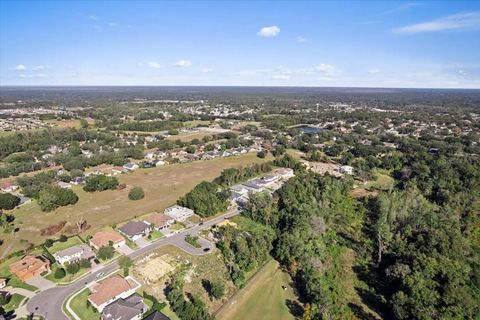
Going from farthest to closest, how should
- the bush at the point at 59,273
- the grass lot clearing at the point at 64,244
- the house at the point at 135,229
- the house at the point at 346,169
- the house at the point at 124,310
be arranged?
the house at the point at 346,169
the house at the point at 135,229
the grass lot clearing at the point at 64,244
the bush at the point at 59,273
the house at the point at 124,310

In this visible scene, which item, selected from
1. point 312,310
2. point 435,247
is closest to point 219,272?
point 312,310

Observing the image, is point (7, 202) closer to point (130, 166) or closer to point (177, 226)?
point (130, 166)

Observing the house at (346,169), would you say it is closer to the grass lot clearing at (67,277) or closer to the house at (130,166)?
the house at (130,166)

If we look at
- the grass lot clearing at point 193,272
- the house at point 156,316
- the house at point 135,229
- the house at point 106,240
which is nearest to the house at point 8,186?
the house at point 106,240

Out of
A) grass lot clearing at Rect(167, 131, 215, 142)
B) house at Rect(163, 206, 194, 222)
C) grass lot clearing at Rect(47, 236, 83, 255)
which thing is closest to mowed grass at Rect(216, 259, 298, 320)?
house at Rect(163, 206, 194, 222)

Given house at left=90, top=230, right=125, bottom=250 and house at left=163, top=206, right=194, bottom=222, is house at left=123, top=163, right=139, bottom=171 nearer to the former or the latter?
house at left=163, top=206, right=194, bottom=222

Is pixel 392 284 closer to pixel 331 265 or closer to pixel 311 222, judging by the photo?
pixel 331 265
